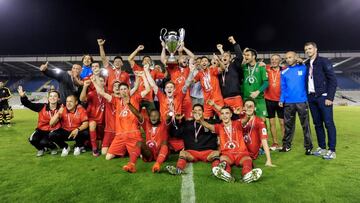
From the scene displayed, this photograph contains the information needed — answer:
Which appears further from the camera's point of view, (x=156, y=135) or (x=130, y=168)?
(x=156, y=135)

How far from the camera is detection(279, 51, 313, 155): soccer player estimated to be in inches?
198

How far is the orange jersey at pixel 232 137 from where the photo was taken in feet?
13.4

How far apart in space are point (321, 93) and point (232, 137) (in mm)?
1929

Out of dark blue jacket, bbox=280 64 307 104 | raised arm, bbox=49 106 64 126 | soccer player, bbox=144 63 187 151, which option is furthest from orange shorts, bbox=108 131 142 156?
dark blue jacket, bbox=280 64 307 104

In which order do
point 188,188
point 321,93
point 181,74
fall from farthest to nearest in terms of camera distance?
point 181,74 → point 321,93 → point 188,188

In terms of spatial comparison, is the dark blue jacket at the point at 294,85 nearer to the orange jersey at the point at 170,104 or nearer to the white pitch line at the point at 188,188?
the orange jersey at the point at 170,104

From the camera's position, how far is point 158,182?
3.33 m

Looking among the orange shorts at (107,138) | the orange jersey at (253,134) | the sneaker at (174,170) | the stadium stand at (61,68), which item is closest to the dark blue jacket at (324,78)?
the orange jersey at (253,134)

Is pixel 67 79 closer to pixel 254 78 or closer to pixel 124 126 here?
pixel 124 126

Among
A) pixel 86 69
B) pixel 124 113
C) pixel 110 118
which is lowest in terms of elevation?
pixel 110 118

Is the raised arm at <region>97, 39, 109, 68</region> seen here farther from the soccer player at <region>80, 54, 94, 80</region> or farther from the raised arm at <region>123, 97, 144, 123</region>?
the raised arm at <region>123, 97, 144, 123</region>

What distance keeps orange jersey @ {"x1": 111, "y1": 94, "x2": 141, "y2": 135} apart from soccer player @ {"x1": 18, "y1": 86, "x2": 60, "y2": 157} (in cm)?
130

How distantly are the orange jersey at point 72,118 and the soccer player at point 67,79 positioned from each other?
0.68 meters

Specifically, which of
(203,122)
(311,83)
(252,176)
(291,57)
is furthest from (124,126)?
(311,83)
